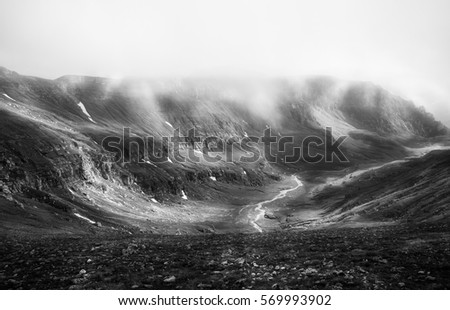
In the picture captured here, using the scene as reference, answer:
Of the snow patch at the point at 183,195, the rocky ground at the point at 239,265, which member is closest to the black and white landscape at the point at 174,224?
the rocky ground at the point at 239,265

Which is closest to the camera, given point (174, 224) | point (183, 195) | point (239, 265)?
point (239, 265)

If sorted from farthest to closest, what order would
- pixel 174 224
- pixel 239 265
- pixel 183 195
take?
pixel 183 195 < pixel 174 224 < pixel 239 265

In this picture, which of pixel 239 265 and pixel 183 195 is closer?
pixel 239 265

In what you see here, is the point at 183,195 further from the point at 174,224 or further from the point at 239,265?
the point at 239,265

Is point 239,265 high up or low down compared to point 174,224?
up

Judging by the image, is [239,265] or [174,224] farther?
[174,224]

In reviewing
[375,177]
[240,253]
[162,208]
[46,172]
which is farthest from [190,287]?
[375,177]

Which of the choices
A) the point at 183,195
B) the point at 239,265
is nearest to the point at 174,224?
the point at 183,195

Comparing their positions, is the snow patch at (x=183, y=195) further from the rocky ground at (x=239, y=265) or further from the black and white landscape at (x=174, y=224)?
the rocky ground at (x=239, y=265)
